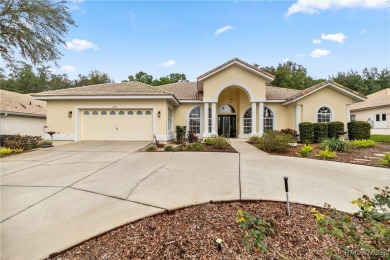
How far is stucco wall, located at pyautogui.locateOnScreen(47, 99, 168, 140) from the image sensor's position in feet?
44.2

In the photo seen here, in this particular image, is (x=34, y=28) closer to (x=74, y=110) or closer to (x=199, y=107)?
Result: (x=74, y=110)

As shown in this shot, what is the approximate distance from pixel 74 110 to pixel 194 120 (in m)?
9.04

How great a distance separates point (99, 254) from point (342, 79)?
51.0m

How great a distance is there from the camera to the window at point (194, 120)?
54.3 feet

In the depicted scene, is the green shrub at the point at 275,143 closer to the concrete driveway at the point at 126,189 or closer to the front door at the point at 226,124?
the concrete driveway at the point at 126,189

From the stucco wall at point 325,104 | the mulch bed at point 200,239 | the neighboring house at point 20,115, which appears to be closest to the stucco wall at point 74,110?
the neighboring house at point 20,115

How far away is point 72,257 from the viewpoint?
248cm

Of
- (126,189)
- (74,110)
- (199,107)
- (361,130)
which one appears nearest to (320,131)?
(361,130)

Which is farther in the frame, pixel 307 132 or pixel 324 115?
pixel 324 115

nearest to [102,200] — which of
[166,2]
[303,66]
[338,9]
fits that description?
[166,2]

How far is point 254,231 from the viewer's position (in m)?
2.59

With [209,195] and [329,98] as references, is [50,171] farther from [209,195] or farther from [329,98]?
[329,98]

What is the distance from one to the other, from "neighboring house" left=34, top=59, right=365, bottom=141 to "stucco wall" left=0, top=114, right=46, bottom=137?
5803 mm

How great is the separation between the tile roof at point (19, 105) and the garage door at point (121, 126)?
843cm
